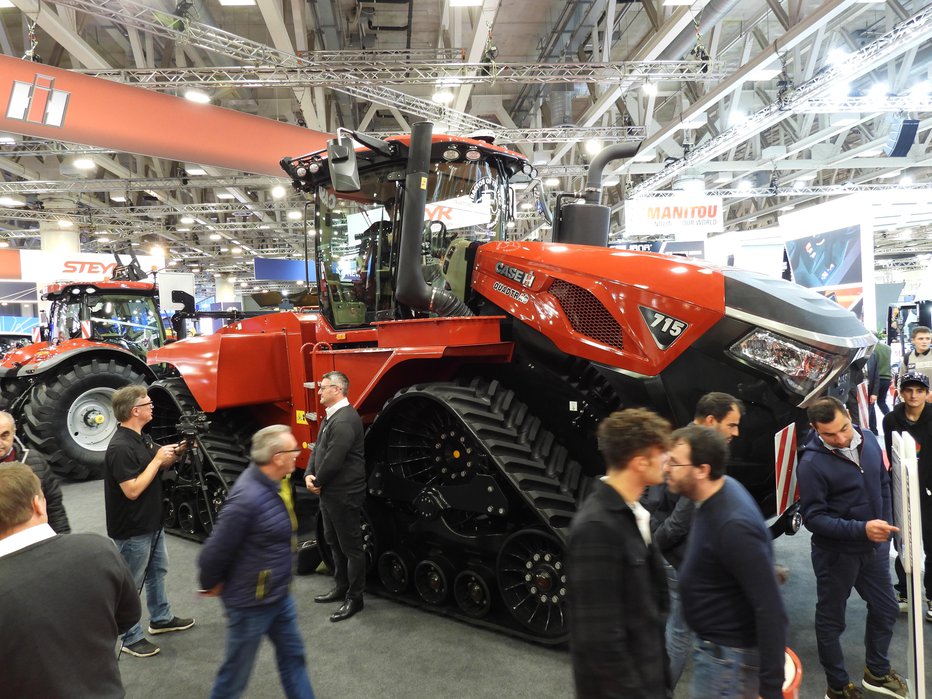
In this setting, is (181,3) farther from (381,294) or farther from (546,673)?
(546,673)

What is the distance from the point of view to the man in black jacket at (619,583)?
174 centimetres

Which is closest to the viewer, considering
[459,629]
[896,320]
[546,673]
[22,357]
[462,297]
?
[546,673]

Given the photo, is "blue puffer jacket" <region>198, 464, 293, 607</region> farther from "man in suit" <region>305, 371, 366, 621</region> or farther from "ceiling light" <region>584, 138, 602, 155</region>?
"ceiling light" <region>584, 138, 602, 155</region>

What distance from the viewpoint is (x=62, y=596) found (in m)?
1.78

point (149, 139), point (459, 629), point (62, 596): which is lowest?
point (459, 629)

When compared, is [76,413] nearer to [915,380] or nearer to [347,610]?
[347,610]

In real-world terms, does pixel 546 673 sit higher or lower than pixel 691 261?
lower

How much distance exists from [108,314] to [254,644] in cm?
833

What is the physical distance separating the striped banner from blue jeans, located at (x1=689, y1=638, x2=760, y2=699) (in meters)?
1.27

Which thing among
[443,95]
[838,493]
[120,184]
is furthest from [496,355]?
[120,184]

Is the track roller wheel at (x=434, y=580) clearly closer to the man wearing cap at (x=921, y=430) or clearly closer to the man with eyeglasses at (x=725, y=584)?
the man with eyeglasses at (x=725, y=584)

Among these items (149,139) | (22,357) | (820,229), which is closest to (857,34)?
(820,229)

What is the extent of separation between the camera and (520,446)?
349 centimetres

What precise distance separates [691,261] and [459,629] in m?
2.45
